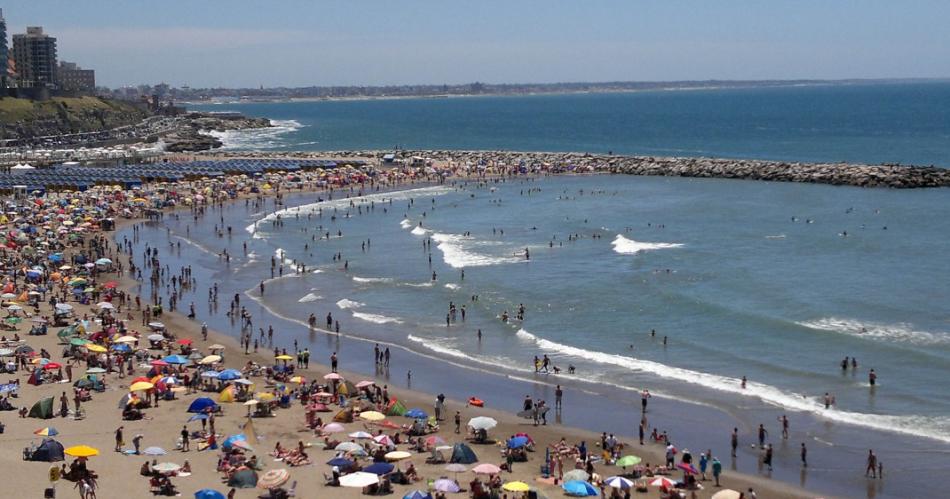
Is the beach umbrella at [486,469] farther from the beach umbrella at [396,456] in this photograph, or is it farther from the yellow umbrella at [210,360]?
the yellow umbrella at [210,360]

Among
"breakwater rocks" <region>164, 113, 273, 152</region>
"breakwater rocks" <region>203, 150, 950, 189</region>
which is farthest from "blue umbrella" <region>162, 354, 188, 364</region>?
"breakwater rocks" <region>164, 113, 273, 152</region>

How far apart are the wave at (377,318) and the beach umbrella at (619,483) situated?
1810 cm

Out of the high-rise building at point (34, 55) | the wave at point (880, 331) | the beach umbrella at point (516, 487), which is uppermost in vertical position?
the high-rise building at point (34, 55)

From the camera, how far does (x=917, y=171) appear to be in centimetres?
7981

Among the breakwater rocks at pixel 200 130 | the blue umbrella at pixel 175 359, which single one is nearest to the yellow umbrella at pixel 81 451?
the blue umbrella at pixel 175 359

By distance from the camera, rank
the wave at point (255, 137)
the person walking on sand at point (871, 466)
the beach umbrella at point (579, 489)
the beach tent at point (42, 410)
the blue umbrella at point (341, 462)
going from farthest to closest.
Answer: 1. the wave at point (255, 137)
2. the beach tent at point (42, 410)
3. the person walking on sand at point (871, 466)
4. the blue umbrella at point (341, 462)
5. the beach umbrella at point (579, 489)

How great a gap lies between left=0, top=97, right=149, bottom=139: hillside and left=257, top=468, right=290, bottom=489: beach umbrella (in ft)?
346

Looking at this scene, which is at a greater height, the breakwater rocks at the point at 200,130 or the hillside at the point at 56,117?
the hillside at the point at 56,117

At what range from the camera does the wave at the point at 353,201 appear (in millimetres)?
66787

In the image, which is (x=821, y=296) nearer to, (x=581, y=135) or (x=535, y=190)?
(x=535, y=190)

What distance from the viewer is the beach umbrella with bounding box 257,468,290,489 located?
20075 millimetres

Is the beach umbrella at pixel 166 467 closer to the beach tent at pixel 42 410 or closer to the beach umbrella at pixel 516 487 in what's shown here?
the beach tent at pixel 42 410

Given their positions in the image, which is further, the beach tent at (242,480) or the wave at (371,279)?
the wave at (371,279)

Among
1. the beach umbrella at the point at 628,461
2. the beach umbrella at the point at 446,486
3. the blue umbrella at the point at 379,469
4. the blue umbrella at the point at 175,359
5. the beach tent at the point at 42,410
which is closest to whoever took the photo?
the beach umbrella at the point at 446,486
